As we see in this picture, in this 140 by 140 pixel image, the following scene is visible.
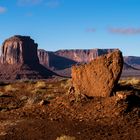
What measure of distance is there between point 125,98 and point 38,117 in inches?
151

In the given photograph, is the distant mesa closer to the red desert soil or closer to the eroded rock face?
the eroded rock face

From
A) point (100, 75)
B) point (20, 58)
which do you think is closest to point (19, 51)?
point (20, 58)

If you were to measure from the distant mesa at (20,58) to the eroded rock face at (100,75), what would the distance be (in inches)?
4898

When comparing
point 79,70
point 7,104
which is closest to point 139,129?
point 79,70

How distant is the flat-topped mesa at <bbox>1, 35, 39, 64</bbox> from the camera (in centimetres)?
16450

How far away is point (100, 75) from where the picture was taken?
850 inches

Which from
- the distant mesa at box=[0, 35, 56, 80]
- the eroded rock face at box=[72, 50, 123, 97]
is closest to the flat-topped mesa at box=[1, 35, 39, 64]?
the distant mesa at box=[0, 35, 56, 80]

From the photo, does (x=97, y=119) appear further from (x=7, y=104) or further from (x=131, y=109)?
(x=7, y=104)

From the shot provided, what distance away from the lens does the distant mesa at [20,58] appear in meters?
152

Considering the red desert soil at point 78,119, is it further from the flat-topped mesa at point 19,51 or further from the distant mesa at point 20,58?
the flat-topped mesa at point 19,51

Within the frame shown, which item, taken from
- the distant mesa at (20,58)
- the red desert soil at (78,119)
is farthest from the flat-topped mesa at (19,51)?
the red desert soil at (78,119)

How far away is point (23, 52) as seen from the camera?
167625 mm

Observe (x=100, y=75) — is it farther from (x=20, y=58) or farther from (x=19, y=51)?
(x=19, y=51)

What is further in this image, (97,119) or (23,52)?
(23,52)
